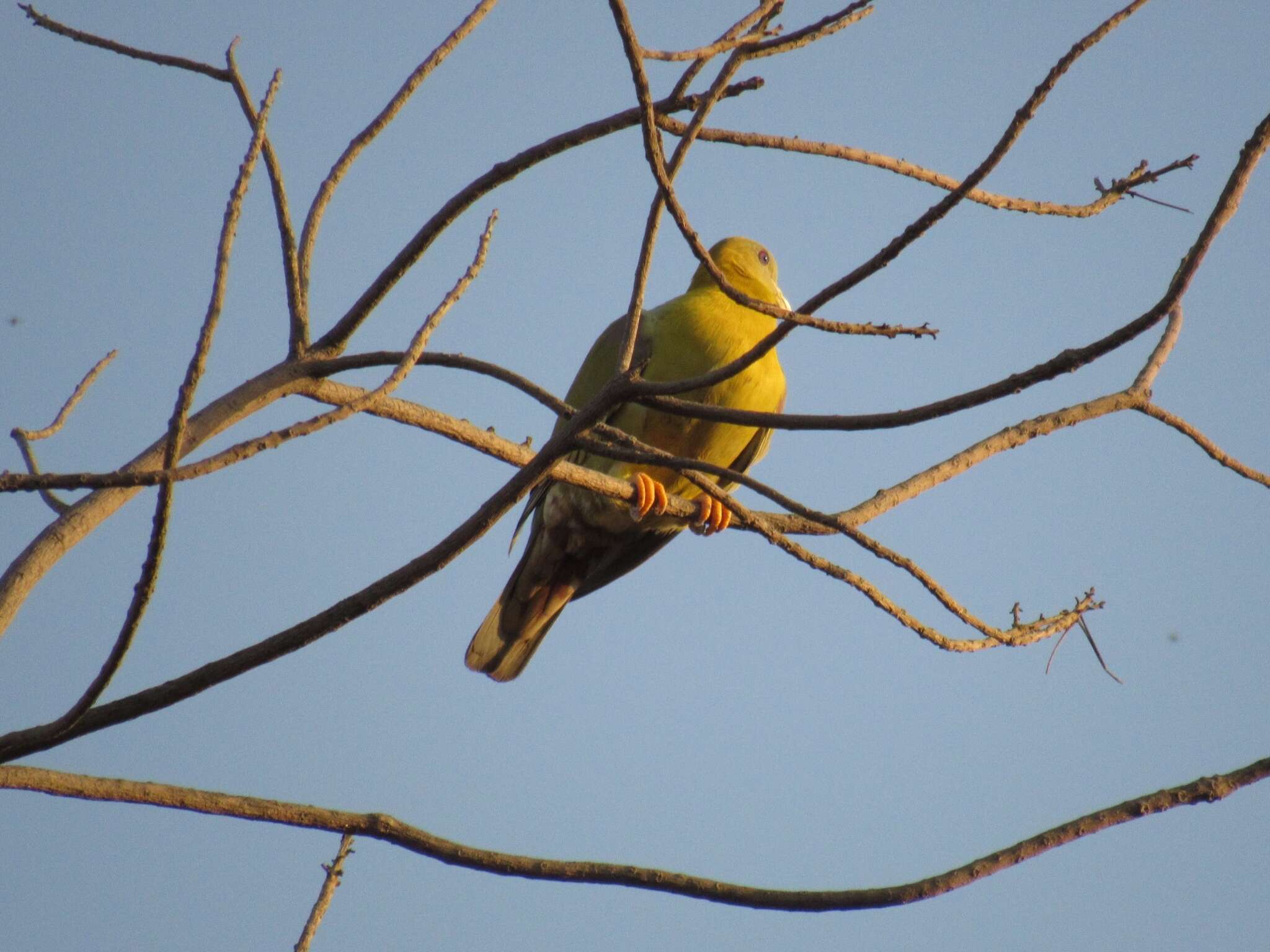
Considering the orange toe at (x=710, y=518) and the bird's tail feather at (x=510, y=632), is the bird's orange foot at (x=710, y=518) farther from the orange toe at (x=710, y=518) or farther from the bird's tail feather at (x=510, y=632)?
the bird's tail feather at (x=510, y=632)

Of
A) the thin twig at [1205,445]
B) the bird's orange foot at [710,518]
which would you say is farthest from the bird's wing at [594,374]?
the thin twig at [1205,445]

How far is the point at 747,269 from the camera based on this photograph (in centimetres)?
563

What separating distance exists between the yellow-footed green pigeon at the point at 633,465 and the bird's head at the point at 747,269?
0.05 ft

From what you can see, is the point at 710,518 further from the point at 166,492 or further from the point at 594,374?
the point at 166,492

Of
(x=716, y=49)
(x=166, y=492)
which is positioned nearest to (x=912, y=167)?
(x=716, y=49)

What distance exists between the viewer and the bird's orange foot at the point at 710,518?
4242 mm

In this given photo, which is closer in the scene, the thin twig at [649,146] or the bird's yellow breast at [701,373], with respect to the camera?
the thin twig at [649,146]

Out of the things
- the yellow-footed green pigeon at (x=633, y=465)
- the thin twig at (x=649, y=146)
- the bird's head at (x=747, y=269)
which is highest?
the bird's head at (x=747, y=269)

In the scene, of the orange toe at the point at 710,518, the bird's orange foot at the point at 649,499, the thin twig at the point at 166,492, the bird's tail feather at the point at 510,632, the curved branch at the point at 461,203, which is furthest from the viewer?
the bird's tail feather at the point at 510,632

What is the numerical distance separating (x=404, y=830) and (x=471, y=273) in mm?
932

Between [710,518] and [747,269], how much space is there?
1.67 meters

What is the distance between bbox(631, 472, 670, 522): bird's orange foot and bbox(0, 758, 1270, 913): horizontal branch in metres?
1.92

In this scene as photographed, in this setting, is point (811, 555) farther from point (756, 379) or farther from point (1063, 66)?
point (756, 379)

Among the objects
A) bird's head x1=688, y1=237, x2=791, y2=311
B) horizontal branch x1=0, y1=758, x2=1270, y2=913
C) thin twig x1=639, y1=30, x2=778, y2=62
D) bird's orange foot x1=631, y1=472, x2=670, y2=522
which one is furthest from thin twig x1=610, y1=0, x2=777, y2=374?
bird's head x1=688, y1=237, x2=791, y2=311
